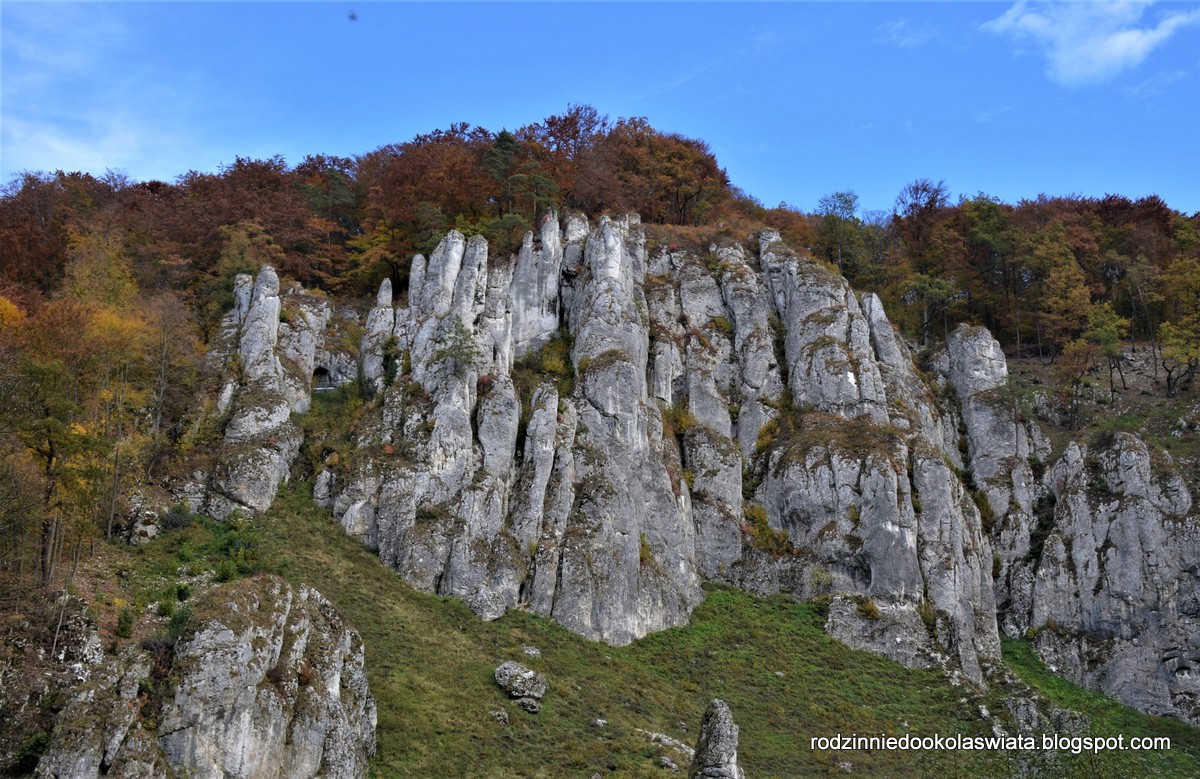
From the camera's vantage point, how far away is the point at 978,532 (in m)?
52.5

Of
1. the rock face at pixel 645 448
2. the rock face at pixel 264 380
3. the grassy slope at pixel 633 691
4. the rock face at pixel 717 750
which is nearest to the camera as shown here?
the rock face at pixel 717 750

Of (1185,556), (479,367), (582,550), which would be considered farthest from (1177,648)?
(479,367)

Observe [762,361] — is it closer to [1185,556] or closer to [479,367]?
[479,367]

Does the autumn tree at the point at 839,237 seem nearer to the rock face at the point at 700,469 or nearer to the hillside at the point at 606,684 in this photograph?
the rock face at the point at 700,469

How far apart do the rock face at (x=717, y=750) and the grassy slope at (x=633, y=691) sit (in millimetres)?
5144

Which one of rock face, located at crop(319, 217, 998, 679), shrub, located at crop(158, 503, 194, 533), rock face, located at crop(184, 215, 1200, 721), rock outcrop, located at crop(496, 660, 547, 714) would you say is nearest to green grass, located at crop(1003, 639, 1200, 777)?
rock face, located at crop(184, 215, 1200, 721)

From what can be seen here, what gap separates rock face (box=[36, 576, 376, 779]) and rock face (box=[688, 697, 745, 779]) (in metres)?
10.6

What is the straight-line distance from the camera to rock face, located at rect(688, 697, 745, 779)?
2672 centimetres

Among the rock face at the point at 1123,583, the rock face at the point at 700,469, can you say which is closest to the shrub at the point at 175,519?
the rock face at the point at 700,469

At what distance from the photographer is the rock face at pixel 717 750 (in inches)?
1052

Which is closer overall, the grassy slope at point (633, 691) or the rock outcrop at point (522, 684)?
the grassy slope at point (633, 691)

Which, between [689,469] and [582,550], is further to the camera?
[689,469]

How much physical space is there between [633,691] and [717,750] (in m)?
12.3

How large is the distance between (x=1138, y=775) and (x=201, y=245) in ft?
196
